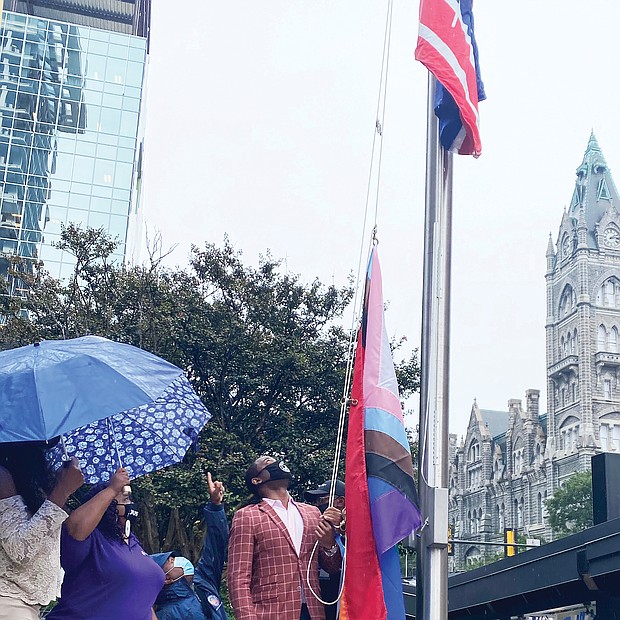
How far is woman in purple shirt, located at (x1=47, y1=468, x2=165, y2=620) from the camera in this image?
3693 mm

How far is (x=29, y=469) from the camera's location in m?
3.71

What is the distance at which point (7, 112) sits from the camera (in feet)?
192

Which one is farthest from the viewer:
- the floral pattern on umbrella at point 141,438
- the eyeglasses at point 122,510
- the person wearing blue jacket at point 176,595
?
the person wearing blue jacket at point 176,595

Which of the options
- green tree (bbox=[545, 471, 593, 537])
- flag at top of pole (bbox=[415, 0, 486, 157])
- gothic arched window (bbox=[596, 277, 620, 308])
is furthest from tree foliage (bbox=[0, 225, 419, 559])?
gothic arched window (bbox=[596, 277, 620, 308])

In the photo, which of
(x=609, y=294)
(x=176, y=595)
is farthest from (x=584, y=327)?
(x=176, y=595)

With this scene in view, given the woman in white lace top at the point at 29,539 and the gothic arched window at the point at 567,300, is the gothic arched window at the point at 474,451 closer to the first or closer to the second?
the gothic arched window at the point at 567,300

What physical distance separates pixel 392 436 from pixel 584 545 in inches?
164

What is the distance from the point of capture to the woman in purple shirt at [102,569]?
3.69 m

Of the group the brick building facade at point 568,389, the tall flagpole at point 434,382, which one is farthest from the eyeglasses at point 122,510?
the brick building facade at point 568,389

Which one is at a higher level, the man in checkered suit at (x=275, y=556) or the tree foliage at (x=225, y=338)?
the tree foliage at (x=225, y=338)

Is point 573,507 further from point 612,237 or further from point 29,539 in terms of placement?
point 29,539

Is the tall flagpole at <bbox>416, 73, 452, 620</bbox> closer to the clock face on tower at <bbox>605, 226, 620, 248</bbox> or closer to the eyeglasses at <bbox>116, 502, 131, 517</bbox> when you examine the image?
the eyeglasses at <bbox>116, 502, 131, 517</bbox>

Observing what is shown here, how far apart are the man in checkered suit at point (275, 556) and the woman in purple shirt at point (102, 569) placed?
52 centimetres

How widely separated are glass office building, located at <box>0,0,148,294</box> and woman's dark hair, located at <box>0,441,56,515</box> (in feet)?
182
